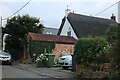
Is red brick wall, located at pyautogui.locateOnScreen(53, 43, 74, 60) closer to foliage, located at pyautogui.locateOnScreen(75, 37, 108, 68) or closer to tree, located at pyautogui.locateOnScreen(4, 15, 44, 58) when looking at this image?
tree, located at pyautogui.locateOnScreen(4, 15, 44, 58)

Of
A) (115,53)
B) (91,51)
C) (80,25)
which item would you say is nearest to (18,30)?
(80,25)

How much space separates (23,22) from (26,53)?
4.60 m

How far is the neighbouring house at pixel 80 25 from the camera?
37.9 metres

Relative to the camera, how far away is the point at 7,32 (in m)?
34.5

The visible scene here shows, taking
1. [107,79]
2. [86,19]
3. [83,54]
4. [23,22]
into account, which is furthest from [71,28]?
[107,79]

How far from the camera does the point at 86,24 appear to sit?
4050 centimetres

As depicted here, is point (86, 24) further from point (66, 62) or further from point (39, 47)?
point (66, 62)

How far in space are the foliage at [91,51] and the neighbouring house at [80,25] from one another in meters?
19.0

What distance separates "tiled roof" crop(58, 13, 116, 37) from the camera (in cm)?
3801

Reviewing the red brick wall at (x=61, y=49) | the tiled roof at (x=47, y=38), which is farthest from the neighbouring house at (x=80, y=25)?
the red brick wall at (x=61, y=49)

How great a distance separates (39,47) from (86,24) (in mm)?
12681

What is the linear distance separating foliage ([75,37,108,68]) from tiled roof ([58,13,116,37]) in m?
19.0

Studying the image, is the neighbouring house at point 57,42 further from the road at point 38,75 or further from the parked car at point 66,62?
the road at point 38,75

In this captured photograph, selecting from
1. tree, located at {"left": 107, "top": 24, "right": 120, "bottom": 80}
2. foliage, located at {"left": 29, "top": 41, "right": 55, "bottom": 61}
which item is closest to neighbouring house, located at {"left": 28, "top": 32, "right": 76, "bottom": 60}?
foliage, located at {"left": 29, "top": 41, "right": 55, "bottom": 61}
